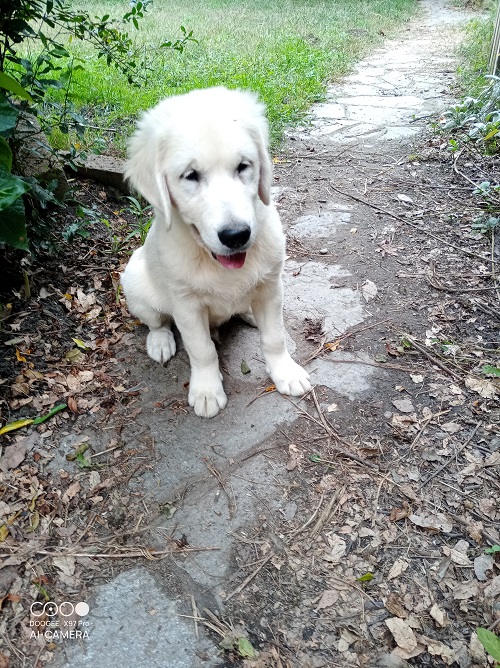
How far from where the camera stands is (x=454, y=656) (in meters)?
1.43

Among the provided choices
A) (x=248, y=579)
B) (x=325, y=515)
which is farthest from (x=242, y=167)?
(x=248, y=579)

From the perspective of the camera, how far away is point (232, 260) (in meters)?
1.93

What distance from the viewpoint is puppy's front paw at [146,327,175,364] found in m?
2.56

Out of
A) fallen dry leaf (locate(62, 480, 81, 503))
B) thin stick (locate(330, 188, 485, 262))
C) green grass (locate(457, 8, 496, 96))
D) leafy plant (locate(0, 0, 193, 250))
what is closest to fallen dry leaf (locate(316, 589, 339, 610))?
fallen dry leaf (locate(62, 480, 81, 503))

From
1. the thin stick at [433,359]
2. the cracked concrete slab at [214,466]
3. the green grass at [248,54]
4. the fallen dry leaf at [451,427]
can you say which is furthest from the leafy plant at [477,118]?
the fallen dry leaf at [451,427]

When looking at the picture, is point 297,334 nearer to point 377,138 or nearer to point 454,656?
point 454,656

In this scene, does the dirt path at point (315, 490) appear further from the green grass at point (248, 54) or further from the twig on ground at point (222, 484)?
the green grass at point (248, 54)

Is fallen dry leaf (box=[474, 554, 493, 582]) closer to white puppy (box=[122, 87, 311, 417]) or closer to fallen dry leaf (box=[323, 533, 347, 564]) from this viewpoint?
fallen dry leaf (box=[323, 533, 347, 564])

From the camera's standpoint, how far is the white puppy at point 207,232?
179cm

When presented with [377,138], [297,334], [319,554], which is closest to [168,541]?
[319,554]

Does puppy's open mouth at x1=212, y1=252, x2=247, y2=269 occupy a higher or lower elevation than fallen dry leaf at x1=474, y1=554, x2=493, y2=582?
higher

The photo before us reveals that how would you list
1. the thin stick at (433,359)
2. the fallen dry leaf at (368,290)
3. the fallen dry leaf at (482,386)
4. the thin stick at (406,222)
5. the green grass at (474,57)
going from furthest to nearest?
the green grass at (474,57) → the thin stick at (406,222) → the fallen dry leaf at (368,290) → the thin stick at (433,359) → the fallen dry leaf at (482,386)

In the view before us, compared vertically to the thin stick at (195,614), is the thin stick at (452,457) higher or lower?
higher

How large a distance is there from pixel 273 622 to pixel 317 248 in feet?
7.61
